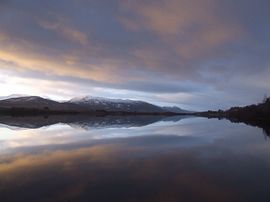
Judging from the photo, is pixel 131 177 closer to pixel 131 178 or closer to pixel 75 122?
pixel 131 178

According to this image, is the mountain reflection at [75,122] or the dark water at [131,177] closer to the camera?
the dark water at [131,177]

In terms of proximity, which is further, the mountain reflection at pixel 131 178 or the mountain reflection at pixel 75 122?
the mountain reflection at pixel 75 122

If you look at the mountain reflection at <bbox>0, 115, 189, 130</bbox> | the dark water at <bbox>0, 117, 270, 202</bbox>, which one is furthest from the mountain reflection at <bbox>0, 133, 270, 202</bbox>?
the mountain reflection at <bbox>0, 115, 189, 130</bbox>

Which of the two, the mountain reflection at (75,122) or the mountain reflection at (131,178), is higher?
the mountain reflection at (75,122)

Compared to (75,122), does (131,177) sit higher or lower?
lower

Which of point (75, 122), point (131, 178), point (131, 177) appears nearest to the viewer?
point (131, 178)

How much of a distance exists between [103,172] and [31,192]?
5308mm

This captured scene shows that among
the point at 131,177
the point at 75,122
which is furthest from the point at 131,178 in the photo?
the point at 75,122

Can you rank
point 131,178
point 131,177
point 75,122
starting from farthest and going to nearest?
point 75,122 → point 131,177 → point 131,178

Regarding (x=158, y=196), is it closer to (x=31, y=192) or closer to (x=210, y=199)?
(x=210, y=199)

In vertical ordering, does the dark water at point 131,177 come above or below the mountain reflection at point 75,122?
below

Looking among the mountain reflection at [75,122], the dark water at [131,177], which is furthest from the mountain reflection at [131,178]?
the mountain reflection at [75,122]

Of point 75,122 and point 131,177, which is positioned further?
point 75,122

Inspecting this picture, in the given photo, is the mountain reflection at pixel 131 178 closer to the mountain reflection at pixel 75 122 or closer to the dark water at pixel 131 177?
the dark water at pixel 131 177
